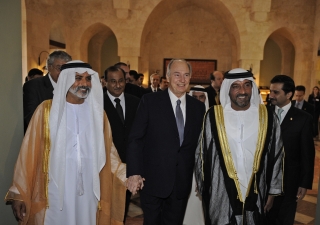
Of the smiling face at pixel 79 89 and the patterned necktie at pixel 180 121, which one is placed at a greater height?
the smiling face at pixel 79 89

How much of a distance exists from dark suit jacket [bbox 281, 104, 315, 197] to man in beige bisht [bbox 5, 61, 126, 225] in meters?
1.58

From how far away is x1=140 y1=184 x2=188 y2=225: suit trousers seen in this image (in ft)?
8.02

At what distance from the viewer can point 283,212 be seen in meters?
2.78

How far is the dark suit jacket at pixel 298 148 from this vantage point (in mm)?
2621

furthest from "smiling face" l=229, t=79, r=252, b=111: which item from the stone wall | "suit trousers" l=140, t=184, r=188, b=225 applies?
the stone wall

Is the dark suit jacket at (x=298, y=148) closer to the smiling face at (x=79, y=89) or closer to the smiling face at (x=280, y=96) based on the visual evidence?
the smiling face at (x=280, y=96)

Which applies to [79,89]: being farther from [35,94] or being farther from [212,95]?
[212,95]

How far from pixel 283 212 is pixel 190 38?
12.5m

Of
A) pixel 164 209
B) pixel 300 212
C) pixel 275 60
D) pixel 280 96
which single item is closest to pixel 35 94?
pixel 164 209

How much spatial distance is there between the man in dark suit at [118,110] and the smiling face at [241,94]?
1221 millimetres

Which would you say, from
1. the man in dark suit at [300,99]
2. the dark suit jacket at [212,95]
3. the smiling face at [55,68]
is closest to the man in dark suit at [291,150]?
the dark suit jacket at [212,95]

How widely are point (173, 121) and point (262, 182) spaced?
0.87m

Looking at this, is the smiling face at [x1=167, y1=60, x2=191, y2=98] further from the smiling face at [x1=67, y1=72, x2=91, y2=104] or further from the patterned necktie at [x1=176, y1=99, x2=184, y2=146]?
the smiling face at [x1=67, y1=72, x2=91, y2=104]

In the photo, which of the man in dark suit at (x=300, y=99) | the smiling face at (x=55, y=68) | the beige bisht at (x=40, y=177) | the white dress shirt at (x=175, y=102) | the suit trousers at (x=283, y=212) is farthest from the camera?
the man in dark suit at (x=300, y=99)
